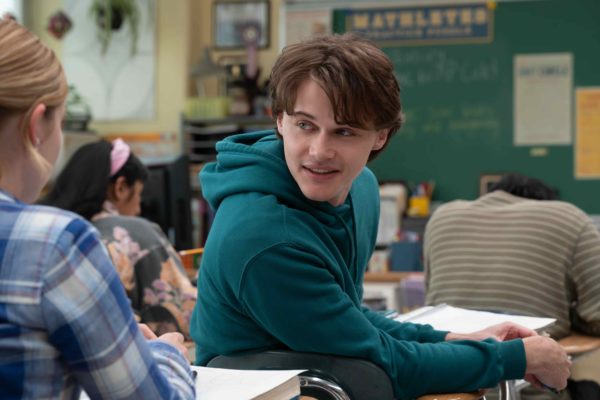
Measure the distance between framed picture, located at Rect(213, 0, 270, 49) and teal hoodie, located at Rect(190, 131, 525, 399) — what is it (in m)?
5.13

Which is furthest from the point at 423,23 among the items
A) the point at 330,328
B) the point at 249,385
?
the point at 249,385

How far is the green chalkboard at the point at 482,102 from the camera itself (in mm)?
5887

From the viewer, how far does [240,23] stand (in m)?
6.62

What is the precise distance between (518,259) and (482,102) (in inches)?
139

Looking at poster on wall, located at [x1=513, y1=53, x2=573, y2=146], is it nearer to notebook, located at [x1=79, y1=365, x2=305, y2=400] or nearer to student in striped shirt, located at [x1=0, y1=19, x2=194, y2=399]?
notebook, located at [x1=79, y1=365, x2=305, y2=400]

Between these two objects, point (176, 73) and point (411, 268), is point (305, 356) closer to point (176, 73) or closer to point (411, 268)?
point (411, 268)

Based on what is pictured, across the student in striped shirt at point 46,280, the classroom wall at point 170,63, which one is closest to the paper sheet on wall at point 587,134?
the classroom wall at point 170,63

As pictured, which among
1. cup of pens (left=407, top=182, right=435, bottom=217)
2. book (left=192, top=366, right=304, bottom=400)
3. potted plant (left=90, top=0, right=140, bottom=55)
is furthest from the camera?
potted plant (left=90, top=0, right=140, bottom=55)

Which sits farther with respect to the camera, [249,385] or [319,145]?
[319,145]

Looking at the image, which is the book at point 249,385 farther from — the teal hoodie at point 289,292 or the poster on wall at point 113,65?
the poster on wall at point 113,65

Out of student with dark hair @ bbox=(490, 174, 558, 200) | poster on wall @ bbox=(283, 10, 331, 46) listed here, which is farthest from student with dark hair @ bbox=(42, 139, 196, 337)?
poster on wall @ bbox=(283, 10, 331, 46)

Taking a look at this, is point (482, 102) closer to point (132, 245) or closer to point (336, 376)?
point (132, 245)

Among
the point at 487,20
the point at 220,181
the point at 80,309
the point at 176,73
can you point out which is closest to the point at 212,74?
the point at 176,73

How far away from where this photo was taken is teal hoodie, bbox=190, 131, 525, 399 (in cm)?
140
